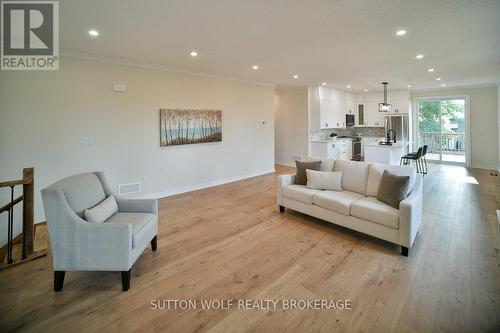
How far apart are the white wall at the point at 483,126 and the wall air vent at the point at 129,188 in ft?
32.1

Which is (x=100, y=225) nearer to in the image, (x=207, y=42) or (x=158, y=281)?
(x=158, y=281)

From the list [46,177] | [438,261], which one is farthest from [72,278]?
[438,261]

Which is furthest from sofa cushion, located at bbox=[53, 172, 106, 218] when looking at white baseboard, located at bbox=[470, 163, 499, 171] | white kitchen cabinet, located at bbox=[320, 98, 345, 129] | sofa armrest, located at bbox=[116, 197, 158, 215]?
white baseboard, located at bbox=[470, 163, 499, 171]

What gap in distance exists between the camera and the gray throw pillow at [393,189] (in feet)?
9.91

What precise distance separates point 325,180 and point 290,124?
4982mm

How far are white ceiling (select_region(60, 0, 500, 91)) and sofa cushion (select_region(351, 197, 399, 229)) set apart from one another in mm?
2206

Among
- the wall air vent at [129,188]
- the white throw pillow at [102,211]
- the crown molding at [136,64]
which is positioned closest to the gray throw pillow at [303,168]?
the white throw pillow at [102,211]

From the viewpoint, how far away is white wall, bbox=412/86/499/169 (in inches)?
301

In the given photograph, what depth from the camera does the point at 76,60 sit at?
13.4ft

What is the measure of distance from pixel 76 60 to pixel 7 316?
12.1ft

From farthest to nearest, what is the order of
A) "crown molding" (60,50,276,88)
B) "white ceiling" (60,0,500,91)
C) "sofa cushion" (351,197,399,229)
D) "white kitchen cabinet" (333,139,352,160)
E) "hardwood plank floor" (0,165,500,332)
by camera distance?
"white kitchen cabinet" (333,139,352,160), "crown molding" (60,50,276,88), "sofa cushion" (351,197,399,229), "white ceiling" (60,0,500,91), "hardwood plank floor" (0,165,500,332)

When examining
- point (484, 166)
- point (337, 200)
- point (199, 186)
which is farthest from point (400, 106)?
point (199, 186)

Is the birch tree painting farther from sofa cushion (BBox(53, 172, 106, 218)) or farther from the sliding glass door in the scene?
the sliding glass door

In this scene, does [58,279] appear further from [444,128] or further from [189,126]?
[444,128]
